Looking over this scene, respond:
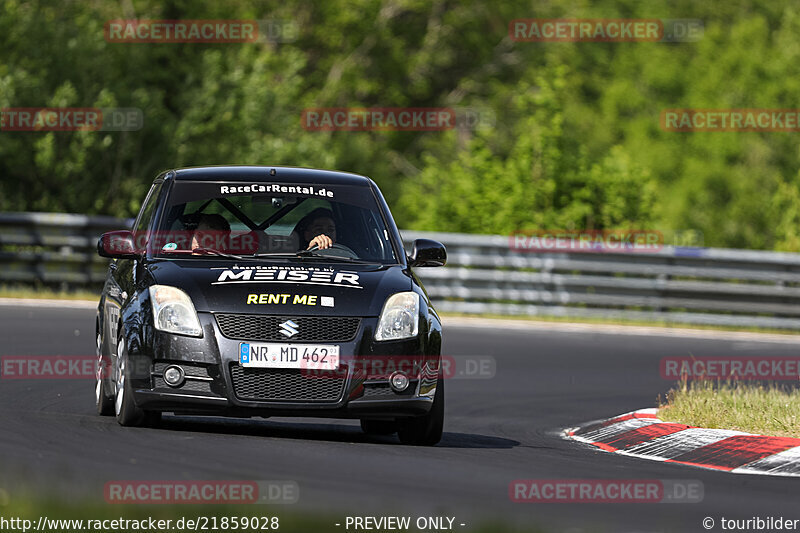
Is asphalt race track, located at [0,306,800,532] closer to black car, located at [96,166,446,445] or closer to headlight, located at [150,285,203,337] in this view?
black car, located at [96,166,446,445]

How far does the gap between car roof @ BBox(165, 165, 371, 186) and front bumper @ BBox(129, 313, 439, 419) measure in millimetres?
1697

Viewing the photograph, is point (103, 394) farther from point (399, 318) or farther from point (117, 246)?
point (399, 318)

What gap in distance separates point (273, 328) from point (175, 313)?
1.90 ft

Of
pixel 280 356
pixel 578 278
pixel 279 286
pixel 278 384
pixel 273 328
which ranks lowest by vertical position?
pixel 278 384

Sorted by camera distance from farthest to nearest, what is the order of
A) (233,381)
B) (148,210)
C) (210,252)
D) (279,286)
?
1. (148,210)
2. (210,252)
3. (279,286)
4. (233,381)

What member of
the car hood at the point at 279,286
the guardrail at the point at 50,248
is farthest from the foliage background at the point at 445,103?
the car hood at the point at 279,286

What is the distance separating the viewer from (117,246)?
978cm

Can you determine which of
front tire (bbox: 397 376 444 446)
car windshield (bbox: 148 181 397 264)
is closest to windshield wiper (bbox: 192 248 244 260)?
car windshield (bbox: 148 181 397 264)

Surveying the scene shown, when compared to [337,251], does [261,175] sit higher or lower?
higher

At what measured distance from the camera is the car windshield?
9938mm

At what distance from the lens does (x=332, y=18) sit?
44.4 metres

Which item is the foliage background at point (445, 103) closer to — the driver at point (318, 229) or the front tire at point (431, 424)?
the driver at point (318, 229)

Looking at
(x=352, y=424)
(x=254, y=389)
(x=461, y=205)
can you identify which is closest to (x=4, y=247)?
(x=461, y=205)

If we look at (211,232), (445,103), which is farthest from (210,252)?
(445,103)
